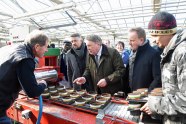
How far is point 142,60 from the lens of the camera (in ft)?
6.44

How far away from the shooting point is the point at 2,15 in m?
6.42

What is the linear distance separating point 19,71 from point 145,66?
47.5 inches

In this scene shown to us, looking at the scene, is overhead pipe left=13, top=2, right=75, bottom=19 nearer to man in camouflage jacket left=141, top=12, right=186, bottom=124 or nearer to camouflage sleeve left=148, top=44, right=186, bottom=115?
man in camouflage jacket left=141, top=12, right=186, bottom=124

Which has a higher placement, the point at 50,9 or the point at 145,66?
the point at 50,9

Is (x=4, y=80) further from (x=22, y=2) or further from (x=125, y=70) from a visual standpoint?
(x=22, y=2)

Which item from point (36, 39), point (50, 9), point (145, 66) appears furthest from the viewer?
point (50, 9)

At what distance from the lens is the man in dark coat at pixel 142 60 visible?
1.95 m

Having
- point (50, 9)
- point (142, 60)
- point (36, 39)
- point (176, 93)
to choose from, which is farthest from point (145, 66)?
point (50, 9)

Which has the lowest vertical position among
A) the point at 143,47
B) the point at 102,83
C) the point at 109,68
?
the point at 102,83

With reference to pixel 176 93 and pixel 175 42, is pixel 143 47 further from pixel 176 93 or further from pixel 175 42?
pixel 176 93

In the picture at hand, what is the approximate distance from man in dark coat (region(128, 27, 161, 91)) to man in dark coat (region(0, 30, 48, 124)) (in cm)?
94

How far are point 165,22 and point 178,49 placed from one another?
231 mm

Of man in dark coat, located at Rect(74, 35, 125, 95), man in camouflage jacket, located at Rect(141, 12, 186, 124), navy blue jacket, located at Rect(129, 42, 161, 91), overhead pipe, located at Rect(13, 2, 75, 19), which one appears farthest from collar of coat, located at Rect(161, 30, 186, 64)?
overhead pipe, located at Rect(13, 2, 75, 19)

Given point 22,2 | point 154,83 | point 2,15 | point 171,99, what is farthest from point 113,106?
point 2,15
